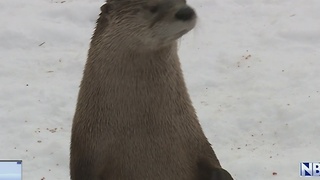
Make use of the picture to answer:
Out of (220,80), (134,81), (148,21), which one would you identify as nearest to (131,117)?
(134,81)

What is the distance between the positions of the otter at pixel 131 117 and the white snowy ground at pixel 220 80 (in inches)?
49.5

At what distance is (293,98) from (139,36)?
2372 mm

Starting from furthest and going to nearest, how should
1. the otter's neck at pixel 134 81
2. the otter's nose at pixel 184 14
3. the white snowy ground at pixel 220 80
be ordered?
the white snowy ground at pixel 220 80 < the otter's neck at pixel 134 81 < the otter's nose at pixel 184 14

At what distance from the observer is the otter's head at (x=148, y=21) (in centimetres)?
202

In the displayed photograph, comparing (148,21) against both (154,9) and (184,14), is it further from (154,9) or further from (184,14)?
(184,14)

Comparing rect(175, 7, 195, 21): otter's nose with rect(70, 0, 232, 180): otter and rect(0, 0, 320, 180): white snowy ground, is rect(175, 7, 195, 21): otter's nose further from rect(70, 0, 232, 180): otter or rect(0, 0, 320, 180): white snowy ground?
rect(0, 0, 320, 180): white snowy ground

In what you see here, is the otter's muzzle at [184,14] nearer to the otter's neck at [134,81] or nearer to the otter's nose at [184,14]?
the otter's nose at [184,14]

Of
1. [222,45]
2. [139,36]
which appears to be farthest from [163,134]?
[222,45]

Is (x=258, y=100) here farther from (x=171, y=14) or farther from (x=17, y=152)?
(x=171, y=14)

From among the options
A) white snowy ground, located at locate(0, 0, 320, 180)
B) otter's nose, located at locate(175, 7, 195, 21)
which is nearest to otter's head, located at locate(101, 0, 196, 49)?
otter's nose, located at locate(175, 7, 195, 21)

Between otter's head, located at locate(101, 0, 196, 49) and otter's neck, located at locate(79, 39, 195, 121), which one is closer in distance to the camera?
otter's head, located at locate(101, 0, 196, 49)

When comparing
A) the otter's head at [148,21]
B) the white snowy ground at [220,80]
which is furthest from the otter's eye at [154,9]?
the white snowy ground at [220,80]

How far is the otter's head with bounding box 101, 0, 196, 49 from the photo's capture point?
2.02 metres

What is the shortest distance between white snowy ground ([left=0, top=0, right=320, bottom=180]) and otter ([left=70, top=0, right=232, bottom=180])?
126 cm
